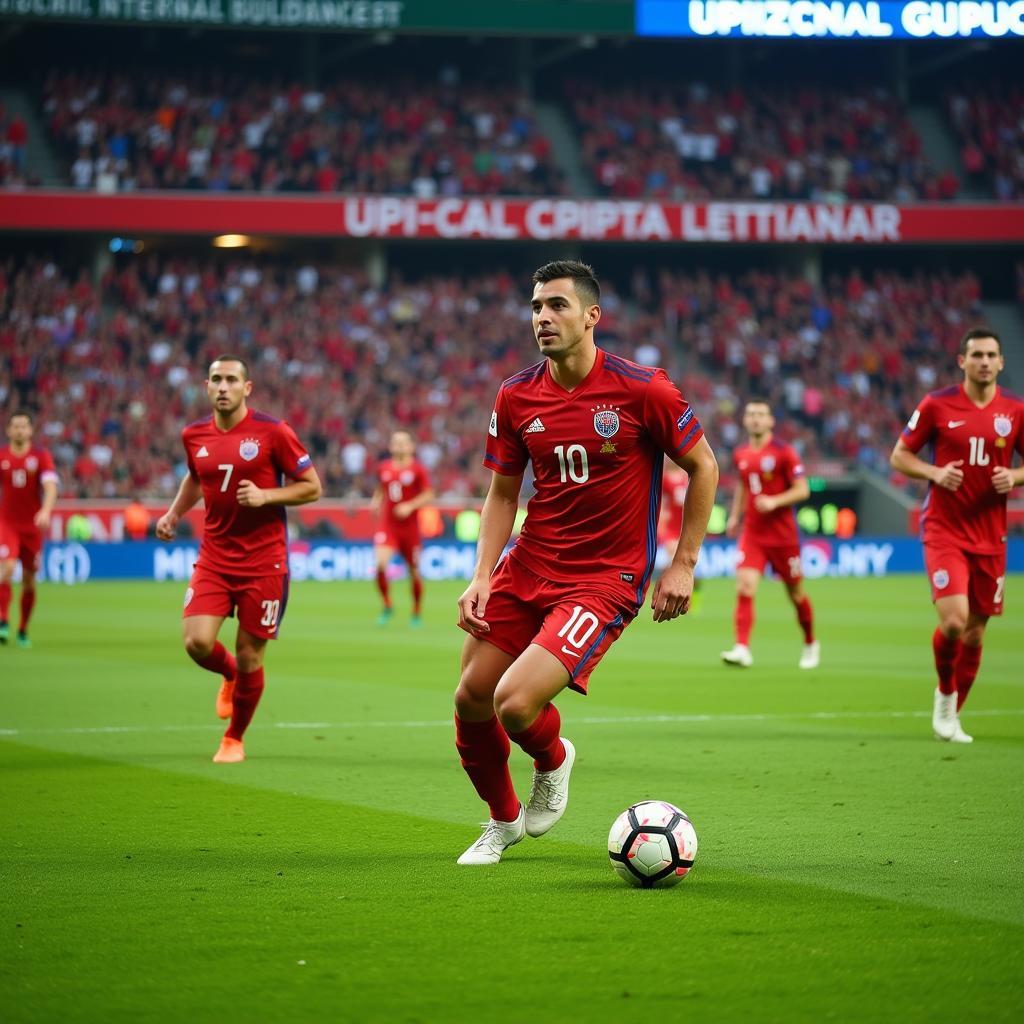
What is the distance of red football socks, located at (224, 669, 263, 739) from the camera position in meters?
10.0

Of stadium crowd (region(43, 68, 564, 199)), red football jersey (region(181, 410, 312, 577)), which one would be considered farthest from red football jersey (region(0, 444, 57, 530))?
stadium crowd (region(43, 68, 564, 199))

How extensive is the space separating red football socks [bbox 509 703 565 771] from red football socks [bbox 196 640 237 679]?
3799mm

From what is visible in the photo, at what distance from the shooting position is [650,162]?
45.9 m

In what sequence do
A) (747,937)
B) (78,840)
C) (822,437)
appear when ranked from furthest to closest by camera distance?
1. (822,437)
2. (78,840)
3. (747,937)

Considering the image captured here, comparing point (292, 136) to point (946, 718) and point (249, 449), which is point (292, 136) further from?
point (946, 718)

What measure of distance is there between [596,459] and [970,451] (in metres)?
4.74

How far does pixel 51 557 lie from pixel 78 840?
26.1m

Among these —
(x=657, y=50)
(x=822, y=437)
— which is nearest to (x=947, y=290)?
(x=822, y=437)

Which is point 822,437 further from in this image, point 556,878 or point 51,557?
point 556,878

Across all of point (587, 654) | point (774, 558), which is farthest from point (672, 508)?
point (587, 654)

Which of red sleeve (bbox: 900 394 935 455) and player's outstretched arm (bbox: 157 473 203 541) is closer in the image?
player's outstretched arm (bbox: 157 473 203 541)

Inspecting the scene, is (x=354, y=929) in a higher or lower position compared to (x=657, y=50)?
lower

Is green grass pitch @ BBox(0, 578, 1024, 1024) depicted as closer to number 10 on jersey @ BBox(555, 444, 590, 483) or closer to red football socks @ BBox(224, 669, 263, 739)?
red football socks @ BBox(224, 669, 263, 739)

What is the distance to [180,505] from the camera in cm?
1059
